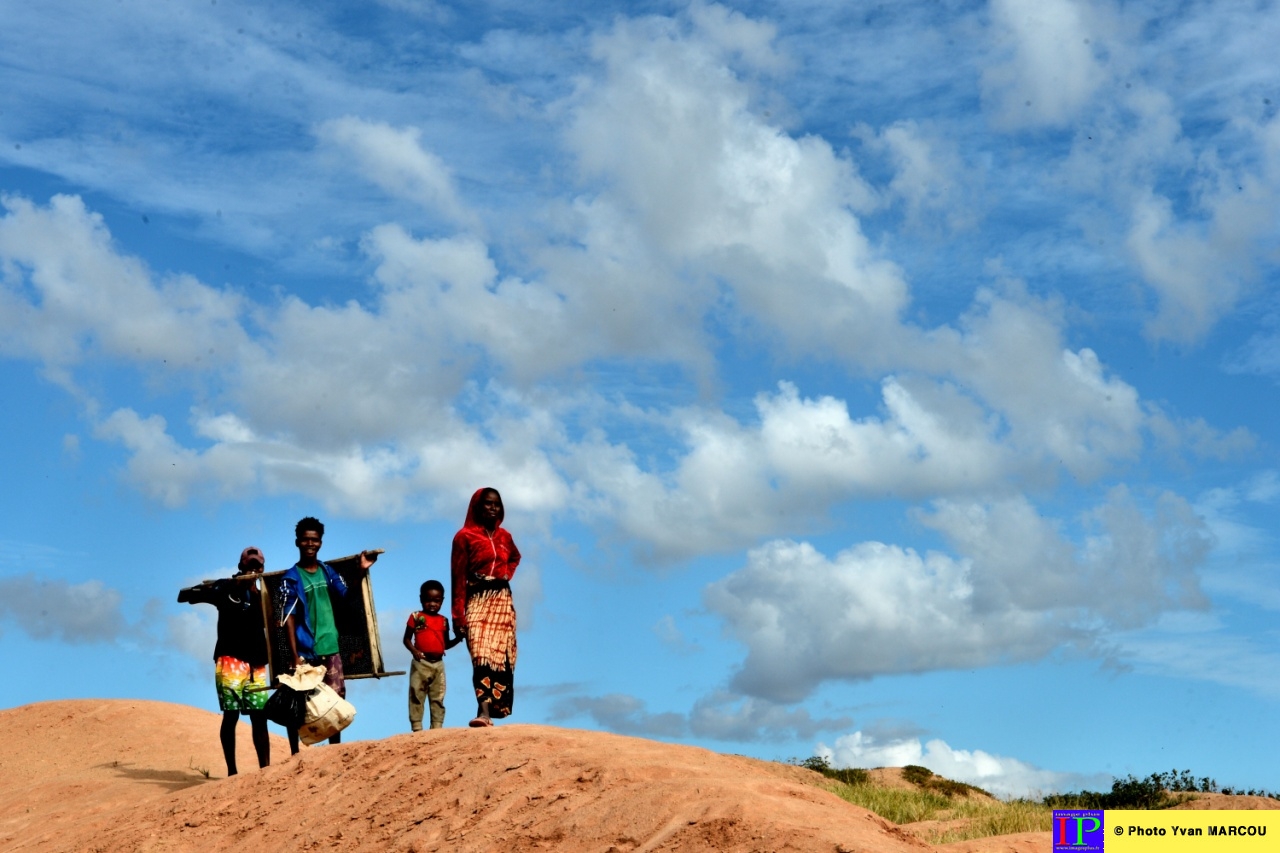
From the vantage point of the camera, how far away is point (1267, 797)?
16266 mm

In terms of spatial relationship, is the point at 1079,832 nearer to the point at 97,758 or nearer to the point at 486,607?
the point at 486,607

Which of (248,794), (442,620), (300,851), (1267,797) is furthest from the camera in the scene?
(1267,797)

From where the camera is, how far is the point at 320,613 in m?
11.3

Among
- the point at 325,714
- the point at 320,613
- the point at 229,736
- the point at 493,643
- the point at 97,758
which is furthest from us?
the point at 97,758

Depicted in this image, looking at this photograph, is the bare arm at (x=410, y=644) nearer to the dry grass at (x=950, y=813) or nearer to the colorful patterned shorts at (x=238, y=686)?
the colorful patterned shorts at (x=238, y=686)

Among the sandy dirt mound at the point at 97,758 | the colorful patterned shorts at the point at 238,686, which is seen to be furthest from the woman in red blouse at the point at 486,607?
the sandy dirt mound at the point at 97,758

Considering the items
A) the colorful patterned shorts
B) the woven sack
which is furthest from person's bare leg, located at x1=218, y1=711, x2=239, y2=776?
the woven sack

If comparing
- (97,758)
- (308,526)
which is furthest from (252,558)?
(97,758)

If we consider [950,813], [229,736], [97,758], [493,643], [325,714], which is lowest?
[950,813]

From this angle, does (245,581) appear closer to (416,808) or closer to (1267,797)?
(416,808)

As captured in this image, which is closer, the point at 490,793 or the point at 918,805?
the point at 490,793

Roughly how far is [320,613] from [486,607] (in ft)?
5.24

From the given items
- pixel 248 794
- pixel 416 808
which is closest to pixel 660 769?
pixel 416 808

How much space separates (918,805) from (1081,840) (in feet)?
19.3
